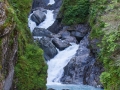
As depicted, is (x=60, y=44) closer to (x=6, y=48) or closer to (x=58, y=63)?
(x=58, y=63)

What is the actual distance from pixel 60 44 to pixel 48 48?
67.2 inches

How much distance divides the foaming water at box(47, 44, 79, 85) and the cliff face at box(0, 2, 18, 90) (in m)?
9.51

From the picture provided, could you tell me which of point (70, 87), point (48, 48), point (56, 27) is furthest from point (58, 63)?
point (56, 27)

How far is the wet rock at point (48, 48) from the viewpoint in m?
24.3

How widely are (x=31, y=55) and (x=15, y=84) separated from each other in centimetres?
217

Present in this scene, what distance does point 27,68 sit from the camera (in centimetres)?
1360

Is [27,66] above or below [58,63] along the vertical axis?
above

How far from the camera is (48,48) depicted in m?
24.3

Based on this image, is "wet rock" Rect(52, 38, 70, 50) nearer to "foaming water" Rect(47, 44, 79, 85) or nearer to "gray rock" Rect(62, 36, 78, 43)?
"foaming water" Rect(47, 44, 79, 85)

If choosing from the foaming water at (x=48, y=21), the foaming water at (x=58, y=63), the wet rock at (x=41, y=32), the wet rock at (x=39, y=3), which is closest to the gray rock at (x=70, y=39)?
the foaming water at (x=58, y=63)

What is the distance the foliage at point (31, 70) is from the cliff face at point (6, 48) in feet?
3.22

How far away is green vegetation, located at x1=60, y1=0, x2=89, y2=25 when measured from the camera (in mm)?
29188

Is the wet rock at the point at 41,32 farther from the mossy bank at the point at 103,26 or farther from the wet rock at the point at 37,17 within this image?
the wet rock at the point at 37,17

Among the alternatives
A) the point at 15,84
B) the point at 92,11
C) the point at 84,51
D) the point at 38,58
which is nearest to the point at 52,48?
the point at 84,51
